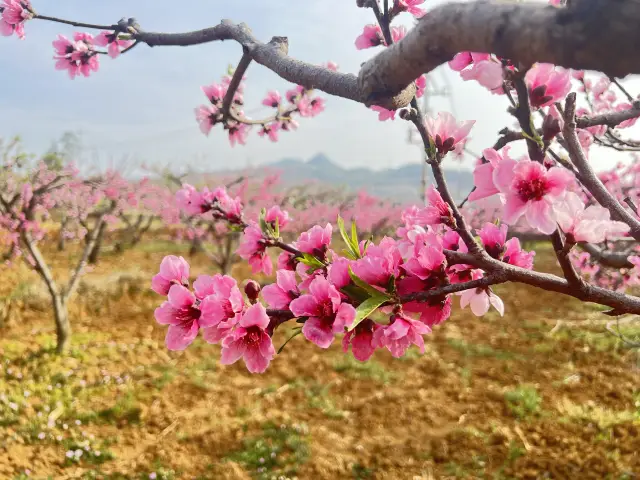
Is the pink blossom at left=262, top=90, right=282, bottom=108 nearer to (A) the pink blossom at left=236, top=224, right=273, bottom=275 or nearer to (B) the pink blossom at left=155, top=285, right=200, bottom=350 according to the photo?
(A) the pink blossom at left=236, top=224, right=273, bottom=275

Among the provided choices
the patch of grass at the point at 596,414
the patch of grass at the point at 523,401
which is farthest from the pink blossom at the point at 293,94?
the patch of grass at the point at 596,414

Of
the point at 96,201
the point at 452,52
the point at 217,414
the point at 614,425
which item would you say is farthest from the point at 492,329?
the point at 96,201

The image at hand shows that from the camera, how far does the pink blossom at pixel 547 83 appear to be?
0.84m

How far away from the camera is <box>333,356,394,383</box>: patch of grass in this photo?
5.61m

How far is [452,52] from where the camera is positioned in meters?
0.79

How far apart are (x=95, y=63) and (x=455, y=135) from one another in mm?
2208

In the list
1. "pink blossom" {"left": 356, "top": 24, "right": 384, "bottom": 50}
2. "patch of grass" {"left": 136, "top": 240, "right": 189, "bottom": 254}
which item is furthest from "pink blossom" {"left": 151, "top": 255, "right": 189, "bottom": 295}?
"patch of grass" {"left": 136, "top": 240, "right": 189, "bottom": 254}

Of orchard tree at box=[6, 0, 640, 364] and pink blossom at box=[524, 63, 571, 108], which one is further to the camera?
pink blossom at box=[524, 63, 571, 108]

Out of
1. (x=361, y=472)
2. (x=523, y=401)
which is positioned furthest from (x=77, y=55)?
(x=523, y=401)

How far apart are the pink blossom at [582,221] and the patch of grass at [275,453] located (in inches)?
140

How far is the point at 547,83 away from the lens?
0.85 meters

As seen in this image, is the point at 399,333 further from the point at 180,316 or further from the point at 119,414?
the point at 119,414

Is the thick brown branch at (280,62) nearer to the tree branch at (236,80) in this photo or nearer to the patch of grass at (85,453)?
the tree branch at (236,80)

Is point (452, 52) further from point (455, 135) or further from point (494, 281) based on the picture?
point (494, 281)
